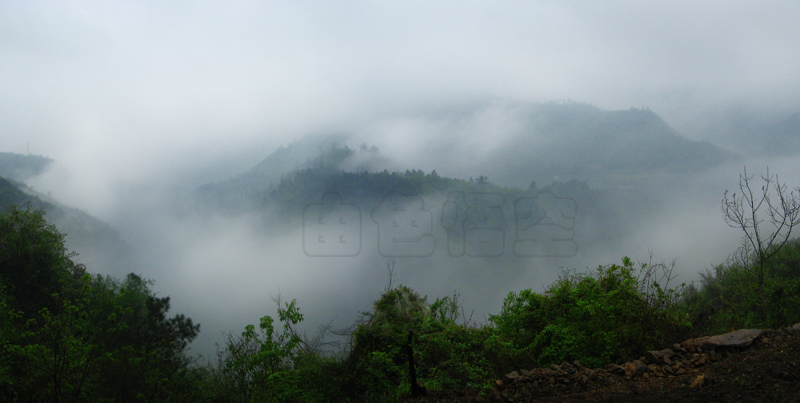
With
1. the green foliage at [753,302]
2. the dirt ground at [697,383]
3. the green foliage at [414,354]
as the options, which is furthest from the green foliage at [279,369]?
the green foliage at [753,302]

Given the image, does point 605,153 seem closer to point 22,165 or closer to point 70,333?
point 70,333

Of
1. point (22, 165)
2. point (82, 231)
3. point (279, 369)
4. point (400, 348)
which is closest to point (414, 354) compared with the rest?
point (400, 348)

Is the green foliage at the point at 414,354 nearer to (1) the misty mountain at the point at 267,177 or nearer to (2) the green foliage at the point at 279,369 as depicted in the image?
(2) the green foliage at the point at 279,369

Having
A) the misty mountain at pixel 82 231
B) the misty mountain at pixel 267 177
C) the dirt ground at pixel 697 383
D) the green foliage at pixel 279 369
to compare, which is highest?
the misty mountain at pixel 267 177

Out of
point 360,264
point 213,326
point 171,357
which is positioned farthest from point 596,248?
point 171,357

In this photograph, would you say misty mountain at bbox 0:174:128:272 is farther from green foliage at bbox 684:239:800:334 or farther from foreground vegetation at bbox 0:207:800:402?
green foliage at bbox 684:239:800:334

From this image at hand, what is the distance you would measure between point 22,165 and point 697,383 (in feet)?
566

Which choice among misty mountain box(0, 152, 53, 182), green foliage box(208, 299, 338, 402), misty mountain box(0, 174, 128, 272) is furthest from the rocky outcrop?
misty mountain box(0, 152, 53, 182)

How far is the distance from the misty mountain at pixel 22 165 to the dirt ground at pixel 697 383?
154m

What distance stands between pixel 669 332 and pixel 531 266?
8144 centimetres

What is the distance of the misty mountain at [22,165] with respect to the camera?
12150cm

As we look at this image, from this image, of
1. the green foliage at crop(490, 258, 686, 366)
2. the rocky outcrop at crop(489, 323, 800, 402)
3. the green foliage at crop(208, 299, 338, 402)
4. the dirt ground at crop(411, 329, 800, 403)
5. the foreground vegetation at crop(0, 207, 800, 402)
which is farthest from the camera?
the green foliage at crop(208, 299, 338, 402)

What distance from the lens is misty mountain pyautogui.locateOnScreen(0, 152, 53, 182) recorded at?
121500 mm

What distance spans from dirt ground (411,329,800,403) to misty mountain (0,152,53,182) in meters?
154
